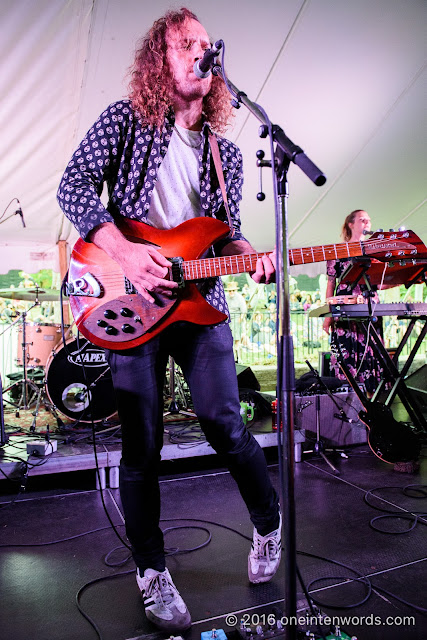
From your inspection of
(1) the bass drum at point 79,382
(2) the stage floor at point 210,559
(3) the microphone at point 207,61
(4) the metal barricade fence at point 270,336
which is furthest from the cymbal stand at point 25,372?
(4) the metal barricade fence at point 270,336

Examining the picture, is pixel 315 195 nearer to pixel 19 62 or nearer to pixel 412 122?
pixel 412 122

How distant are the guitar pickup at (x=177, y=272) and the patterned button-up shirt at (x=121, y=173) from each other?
0.13m

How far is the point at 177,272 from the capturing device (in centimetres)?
161

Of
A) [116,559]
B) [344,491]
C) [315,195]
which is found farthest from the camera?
[315,195]

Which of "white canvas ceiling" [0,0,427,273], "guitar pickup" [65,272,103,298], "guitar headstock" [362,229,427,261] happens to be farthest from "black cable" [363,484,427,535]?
"white canvas ceiling" [0,0,427,273]

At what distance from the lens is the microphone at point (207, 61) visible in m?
1.27

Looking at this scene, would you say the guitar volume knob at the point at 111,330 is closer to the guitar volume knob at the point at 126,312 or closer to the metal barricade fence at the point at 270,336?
the guitar volume knob at the point at 126,312

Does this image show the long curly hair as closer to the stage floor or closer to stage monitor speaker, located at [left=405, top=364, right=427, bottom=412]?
the stage floor

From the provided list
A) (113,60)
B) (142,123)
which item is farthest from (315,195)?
(142,123)

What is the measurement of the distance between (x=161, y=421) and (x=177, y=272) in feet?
1.81

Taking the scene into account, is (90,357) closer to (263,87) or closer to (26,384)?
(26,384)

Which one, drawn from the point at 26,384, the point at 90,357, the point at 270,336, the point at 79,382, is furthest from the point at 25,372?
the point at 270,336

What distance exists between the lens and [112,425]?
4051 millimetres

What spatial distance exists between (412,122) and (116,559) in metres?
6.12
